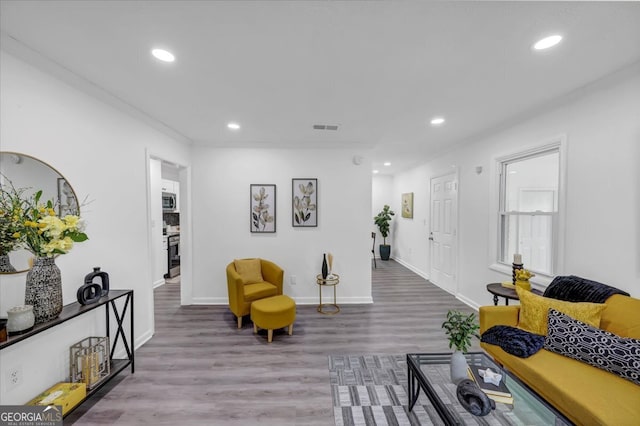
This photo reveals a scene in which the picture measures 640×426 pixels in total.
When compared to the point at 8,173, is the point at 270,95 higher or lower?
higher

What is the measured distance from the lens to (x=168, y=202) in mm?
5562

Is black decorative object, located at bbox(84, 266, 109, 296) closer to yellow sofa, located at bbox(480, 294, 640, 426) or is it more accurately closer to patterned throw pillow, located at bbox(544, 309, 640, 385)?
yellow sofa, located at bbox(480, 294, 640, 426)

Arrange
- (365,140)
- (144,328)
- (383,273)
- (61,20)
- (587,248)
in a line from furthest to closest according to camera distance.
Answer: (383,273) → (365,140) → (144,328) → (587,248) → (61,20)

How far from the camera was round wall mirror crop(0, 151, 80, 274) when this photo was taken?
1574 millimetres

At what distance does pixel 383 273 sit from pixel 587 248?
3887mm

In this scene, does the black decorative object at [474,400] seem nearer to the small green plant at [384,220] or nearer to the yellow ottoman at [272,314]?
the yellow ottoman at [272,314]

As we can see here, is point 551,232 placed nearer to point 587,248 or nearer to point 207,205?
point 587,248

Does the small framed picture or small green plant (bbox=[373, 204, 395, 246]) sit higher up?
the small framed picture

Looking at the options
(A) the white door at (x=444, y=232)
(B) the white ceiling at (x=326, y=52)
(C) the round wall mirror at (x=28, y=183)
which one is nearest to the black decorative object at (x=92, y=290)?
(C) the round wall mirror at (x=28, y=183)

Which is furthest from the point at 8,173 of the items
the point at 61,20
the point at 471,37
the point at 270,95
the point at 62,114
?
the point at 471,37

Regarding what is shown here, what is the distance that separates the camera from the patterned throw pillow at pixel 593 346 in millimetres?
1514

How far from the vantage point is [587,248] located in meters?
2.24

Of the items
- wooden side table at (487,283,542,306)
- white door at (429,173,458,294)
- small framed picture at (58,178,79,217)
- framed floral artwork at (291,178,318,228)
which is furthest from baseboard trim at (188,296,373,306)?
small framed picture at (58,178,79,217)

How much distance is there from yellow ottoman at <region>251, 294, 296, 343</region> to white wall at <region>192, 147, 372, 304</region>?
3.33ft
